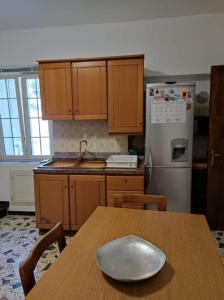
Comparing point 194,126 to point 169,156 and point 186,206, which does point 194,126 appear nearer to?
point 169,156

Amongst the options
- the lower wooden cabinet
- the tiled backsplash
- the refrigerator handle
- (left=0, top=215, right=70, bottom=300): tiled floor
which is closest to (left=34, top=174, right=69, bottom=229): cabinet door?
the lower wooden cabinet

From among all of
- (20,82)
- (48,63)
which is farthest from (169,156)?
(20,82)

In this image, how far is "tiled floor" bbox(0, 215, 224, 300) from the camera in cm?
201

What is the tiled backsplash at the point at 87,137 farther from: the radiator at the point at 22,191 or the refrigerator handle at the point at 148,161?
the radiator at the point at 22,191

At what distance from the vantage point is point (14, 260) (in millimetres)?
Result: 2391

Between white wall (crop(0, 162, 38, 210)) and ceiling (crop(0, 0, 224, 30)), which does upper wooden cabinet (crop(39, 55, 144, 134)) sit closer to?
ceiling (crop(0, 0, 224, 30))

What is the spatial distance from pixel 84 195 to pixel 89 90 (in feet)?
4.13

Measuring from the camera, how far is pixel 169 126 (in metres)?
2.73

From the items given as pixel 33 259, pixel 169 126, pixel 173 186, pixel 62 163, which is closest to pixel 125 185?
pixel 173 186

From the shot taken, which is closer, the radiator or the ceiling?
the ceiling

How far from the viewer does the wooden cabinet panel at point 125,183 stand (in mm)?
2645

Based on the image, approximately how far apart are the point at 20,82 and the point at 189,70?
2.38 metres

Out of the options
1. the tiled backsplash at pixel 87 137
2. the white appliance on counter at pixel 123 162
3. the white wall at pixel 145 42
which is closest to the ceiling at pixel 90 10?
the white wall at pixel 145 42

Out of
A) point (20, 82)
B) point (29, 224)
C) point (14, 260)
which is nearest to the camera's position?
point (14, 260)
